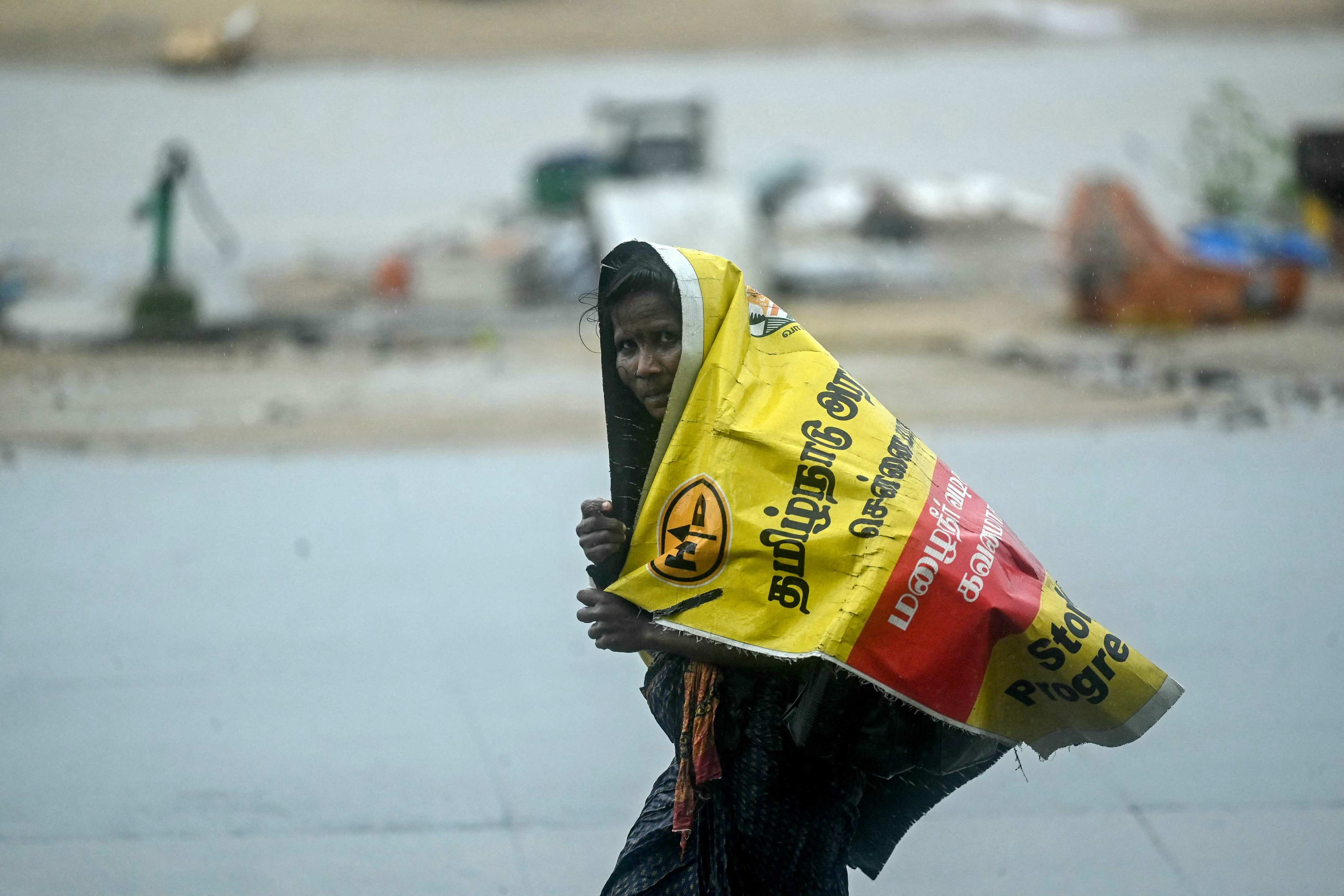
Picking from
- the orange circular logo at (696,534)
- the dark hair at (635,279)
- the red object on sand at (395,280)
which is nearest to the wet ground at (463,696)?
the orange circular logo at (696,534)

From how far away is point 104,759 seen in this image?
12.9ft

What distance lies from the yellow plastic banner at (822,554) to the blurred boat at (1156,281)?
1081 cm

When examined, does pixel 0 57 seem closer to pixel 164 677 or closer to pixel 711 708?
pixel 164 677

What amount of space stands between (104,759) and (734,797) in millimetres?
2466

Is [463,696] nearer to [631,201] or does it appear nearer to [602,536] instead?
[602,536]

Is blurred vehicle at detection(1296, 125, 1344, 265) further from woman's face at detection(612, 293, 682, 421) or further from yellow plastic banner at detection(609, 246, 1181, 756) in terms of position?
woman's face at detection(612, 293, 682, 421)

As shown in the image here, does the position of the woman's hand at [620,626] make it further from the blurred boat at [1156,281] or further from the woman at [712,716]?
the blurred boat at [1156,281]

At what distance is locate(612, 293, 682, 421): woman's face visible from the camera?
2035 mm

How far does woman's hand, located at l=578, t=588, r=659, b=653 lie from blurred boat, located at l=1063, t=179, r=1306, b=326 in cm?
1102

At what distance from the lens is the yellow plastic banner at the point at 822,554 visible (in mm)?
1938

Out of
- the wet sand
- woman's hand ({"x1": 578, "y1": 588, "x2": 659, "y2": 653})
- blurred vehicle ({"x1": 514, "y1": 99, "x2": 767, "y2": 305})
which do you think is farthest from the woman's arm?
blurred vehicle ({"x1": 514, "y1": 99, "x2": 767, "y2": 305})

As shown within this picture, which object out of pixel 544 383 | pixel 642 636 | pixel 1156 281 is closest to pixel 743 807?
pixel 642 636

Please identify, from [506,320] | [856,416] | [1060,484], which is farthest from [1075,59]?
[856,416]

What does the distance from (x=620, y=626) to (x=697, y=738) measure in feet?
0.75
